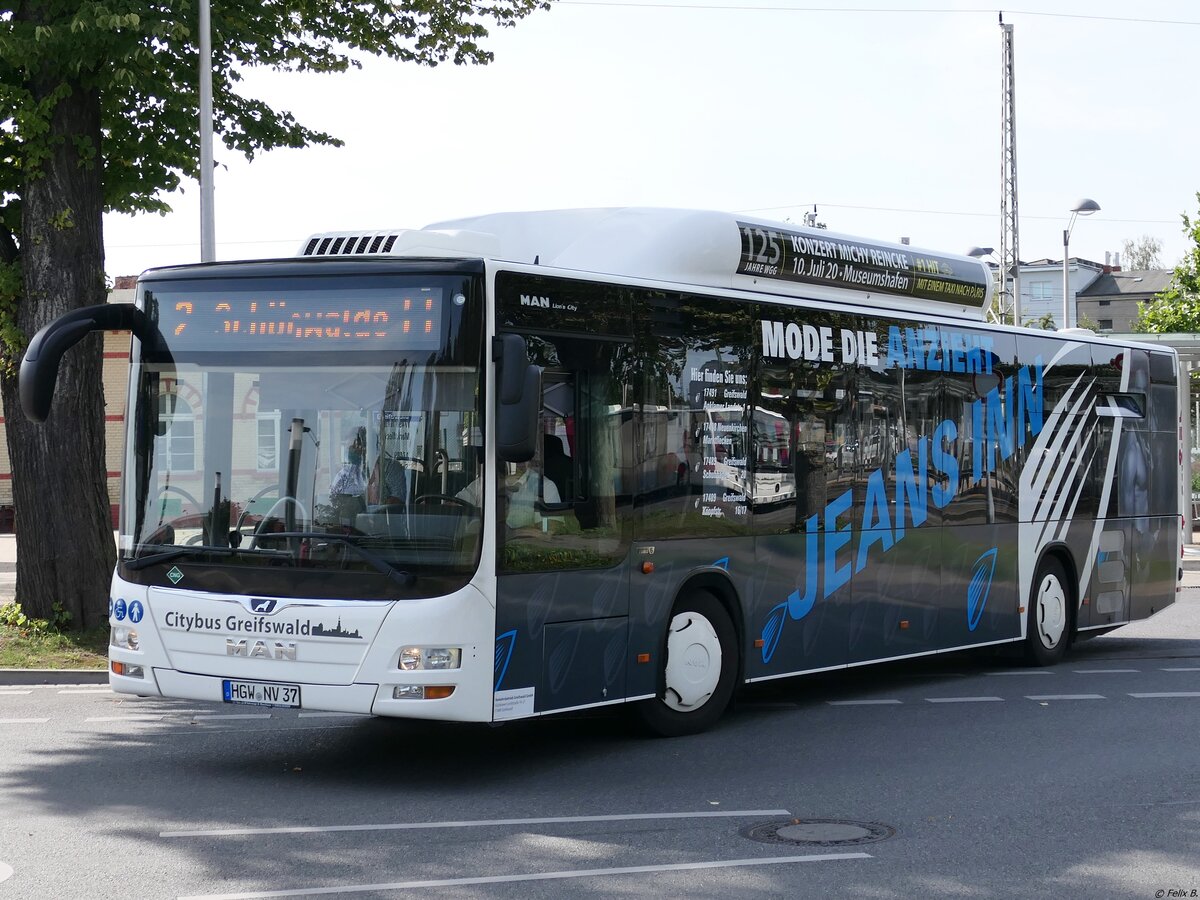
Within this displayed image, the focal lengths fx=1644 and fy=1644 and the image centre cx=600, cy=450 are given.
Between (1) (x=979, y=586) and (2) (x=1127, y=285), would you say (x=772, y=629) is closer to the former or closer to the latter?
(1) (x=979, y=586)

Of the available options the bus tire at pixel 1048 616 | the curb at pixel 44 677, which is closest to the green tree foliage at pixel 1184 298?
the bus tire at pixel 1048 616

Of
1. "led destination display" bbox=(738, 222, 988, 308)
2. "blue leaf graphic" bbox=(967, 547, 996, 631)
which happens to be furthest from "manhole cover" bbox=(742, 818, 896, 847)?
"blue leaf graphic" bbox=(967, 547, 996, 631)

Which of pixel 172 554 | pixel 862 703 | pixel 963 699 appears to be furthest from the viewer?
pixel 963 699

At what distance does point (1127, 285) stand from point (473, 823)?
385 feet

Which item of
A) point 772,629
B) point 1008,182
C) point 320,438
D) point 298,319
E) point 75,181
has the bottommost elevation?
point 772,629

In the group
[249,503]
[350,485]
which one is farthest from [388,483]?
[249,503]

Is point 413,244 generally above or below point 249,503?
above

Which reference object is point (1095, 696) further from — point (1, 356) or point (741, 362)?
point (1, 356)

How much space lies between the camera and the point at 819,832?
7.58 m

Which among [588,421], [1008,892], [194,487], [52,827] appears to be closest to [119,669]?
[194,487]

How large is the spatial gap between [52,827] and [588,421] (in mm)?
3615

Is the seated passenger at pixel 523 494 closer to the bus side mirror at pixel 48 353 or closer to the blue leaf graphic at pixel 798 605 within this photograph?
the bus side mirror at pixel 48 353

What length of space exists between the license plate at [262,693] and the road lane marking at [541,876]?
7.30 feet

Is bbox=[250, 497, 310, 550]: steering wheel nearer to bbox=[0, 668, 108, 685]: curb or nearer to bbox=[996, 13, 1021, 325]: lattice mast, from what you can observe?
bbox=[0, 668, 108, 685]: curb
